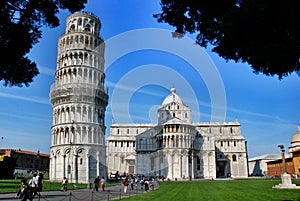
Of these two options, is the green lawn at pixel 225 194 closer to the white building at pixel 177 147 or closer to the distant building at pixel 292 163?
the white building at pixel 177 147

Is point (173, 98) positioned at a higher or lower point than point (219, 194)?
higher

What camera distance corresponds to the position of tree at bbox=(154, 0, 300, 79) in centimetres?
970

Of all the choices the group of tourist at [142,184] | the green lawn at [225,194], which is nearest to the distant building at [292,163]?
the group of tourist at [142,184]

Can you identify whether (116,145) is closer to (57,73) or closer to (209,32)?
(57,73)

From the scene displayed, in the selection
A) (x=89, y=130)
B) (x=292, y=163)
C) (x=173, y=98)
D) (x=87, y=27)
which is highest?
(x=87, y=27)

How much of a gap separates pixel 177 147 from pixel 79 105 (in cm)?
2499

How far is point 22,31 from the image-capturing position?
12.0m

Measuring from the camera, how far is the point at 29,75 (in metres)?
13.0

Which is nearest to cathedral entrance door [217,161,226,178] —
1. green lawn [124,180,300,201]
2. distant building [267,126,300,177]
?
distant building [267,126,300,177]

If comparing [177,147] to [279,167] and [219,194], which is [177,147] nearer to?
[279,167]

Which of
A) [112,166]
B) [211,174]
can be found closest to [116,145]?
[112,166]

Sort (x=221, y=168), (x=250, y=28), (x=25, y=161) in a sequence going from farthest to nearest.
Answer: (x=25, y=161), (x=221, y=168), (x=250, y=28)

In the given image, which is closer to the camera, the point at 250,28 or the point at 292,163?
the point at 250,28

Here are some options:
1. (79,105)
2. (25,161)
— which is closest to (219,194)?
(79,105)
